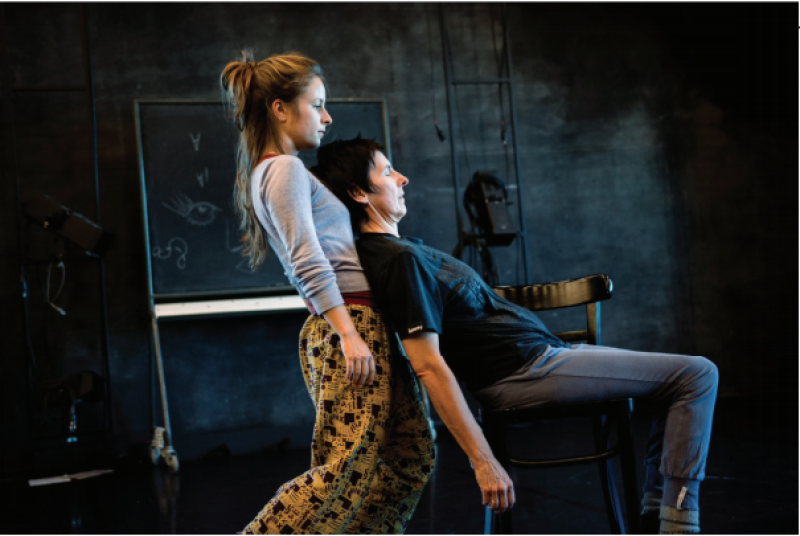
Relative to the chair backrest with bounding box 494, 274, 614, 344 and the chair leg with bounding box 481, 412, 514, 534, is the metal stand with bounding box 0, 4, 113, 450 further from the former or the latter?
the chair leg with bounding box 481, 412, 514, 534

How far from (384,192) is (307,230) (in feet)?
0.88

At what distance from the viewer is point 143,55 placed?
4066 millimetres

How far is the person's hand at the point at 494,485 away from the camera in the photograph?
1.38m

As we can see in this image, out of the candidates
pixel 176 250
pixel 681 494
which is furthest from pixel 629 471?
pixel 176 250

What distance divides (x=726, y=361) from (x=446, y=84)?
98.2 inches

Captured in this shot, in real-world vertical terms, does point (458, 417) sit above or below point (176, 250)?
below

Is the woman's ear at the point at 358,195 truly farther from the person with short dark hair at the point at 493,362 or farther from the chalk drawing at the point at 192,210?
the chalk drawing at the point at 192,210

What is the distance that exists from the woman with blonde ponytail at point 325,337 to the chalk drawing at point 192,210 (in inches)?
90.9

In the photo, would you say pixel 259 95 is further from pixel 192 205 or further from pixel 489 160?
pixel 489 160

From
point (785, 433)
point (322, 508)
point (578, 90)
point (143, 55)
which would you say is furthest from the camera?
point (578, 90)

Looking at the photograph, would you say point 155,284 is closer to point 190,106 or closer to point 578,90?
point 190,106

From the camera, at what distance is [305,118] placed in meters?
1.61

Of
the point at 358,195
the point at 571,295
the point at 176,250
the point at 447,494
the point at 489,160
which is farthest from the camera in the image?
the point at 489,160

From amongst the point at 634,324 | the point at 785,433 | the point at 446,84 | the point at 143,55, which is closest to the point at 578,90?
the point at 446,84
